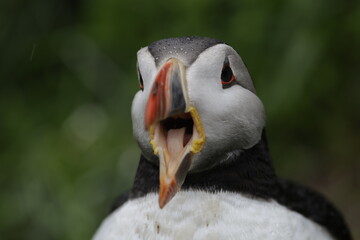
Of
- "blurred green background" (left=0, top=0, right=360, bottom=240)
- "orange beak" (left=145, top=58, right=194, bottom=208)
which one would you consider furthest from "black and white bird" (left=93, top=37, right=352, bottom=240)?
"blurred green background" (left=0, top=0, right=360, bottom=240)

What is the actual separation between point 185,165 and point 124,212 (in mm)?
412

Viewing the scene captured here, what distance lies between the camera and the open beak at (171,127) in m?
1.83

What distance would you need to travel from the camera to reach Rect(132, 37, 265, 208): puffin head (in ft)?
6.08

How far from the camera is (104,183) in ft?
13.0

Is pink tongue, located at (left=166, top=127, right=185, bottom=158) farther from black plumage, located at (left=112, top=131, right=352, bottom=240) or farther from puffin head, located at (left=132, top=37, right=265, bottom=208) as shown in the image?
black plumage, located at (left=112, top=131, right=352, bottom=240)

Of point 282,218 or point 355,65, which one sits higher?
point 282,218

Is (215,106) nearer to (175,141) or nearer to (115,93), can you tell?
(175,141)

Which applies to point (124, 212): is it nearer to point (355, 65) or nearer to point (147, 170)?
point (147, 170)

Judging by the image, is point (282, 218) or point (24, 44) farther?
point (24, 44)

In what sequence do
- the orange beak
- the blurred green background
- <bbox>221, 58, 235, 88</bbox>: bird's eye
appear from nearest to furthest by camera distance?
1. the orange beak
2. <bbox>221, 58, 235, 88</bbox>: bird's eye
3. the blurred green background

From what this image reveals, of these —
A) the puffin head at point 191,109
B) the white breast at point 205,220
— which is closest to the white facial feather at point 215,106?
the puffin head at point 191,109

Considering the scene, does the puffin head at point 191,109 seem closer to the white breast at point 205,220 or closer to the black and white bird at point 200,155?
the black and white bird at point 200,155

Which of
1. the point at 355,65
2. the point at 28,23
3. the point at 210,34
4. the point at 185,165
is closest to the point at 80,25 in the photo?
the point at 28,23

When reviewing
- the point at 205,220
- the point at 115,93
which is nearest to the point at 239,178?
the point at 205,220
